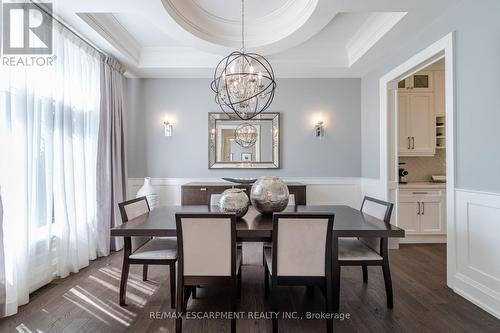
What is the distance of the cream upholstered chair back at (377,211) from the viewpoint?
212 cm

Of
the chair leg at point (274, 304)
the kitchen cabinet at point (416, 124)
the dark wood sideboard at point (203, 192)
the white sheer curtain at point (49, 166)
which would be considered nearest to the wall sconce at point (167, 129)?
the dark wood sideboard at point (203, 192)

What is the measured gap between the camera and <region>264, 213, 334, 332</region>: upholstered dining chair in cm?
168

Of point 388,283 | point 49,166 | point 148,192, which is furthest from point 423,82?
point 49,166

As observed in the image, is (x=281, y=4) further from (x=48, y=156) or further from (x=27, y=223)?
(x=27, y=223)

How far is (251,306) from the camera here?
213 centimetres

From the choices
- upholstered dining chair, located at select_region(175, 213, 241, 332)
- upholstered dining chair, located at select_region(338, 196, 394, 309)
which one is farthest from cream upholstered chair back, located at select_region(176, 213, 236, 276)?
upholstered dining chair, located at select_region(338, 196, 394, 309)

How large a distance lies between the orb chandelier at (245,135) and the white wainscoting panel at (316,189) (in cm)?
76

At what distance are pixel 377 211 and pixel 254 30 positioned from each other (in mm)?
2611

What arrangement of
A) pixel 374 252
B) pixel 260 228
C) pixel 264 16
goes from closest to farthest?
pixel 260 228, pixel 374 252, pixel 264 16

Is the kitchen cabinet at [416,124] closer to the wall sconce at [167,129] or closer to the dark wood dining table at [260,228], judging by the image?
the dark wood dining table at [260,228]

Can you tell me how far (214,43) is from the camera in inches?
127

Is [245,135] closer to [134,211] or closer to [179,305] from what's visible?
[134,211]

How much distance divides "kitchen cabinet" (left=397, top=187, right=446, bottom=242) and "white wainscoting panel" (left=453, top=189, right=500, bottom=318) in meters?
1.38

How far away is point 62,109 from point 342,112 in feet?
13.0
